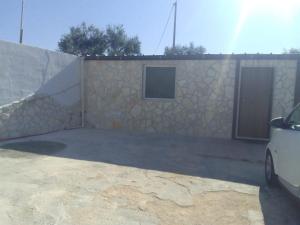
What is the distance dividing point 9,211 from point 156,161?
3.26 metres

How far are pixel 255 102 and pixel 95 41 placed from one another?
20.3 meters

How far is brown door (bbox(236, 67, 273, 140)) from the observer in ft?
29.6

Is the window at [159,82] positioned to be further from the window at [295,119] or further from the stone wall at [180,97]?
the window at [295,119]

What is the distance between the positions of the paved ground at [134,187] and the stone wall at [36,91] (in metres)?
1.12

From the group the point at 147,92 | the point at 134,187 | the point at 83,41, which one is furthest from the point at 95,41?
the point at 134,187

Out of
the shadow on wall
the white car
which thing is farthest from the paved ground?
the shadow on wall

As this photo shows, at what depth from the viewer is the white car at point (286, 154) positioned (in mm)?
3465

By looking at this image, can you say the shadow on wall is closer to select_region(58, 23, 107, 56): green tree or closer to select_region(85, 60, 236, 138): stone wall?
select_region(85, 60, 236, 138): stone wall

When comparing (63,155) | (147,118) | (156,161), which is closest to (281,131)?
(156,161)

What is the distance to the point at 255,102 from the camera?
911 cm

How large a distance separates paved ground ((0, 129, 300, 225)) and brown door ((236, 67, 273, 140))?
175cm

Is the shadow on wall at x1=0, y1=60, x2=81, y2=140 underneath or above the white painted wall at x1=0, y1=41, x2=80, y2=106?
underneath

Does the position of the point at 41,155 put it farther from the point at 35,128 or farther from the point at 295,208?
the point at 295,208

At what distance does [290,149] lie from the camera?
3.71 m
